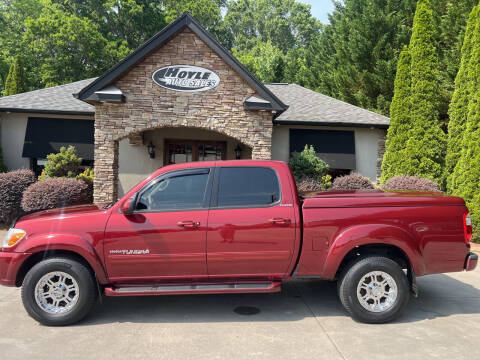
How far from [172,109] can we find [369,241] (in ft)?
24.6

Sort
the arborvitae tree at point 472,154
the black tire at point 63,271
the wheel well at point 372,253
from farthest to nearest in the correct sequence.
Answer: the arborvitae tree at point 472,154
the wheel well at point 372,253
the black tire at point 63,271

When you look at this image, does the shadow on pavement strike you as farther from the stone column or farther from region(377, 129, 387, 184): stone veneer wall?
region(377, 129, 387, 184): stone veneer wall

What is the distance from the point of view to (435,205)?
14.0 feet

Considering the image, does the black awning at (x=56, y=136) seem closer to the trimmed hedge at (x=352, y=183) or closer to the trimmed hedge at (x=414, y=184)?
the trimmed hedge at (x=352, y=183)

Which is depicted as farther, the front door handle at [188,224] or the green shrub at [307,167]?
the green shrub at [307,167]

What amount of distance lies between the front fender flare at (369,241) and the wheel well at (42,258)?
2881 mm

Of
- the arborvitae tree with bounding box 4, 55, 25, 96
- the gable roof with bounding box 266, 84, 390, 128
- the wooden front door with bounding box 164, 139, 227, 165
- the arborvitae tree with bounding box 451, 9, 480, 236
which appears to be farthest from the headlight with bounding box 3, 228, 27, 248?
the arborvitae tree with bounding box 4, 55, 25, 96

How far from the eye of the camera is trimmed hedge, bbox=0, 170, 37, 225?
9.59 metres

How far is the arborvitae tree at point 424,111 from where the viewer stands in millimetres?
11883

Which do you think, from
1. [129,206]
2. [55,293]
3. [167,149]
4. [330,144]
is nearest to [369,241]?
[129,206]

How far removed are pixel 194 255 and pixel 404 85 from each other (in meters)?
11.4

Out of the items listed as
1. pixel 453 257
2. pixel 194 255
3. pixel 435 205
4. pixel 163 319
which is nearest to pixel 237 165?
pixel 194 255

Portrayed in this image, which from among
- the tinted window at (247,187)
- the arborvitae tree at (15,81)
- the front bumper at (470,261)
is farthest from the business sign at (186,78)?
the arborvitae tree at (15,81)

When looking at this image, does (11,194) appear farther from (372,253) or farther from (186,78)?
(372,253)
